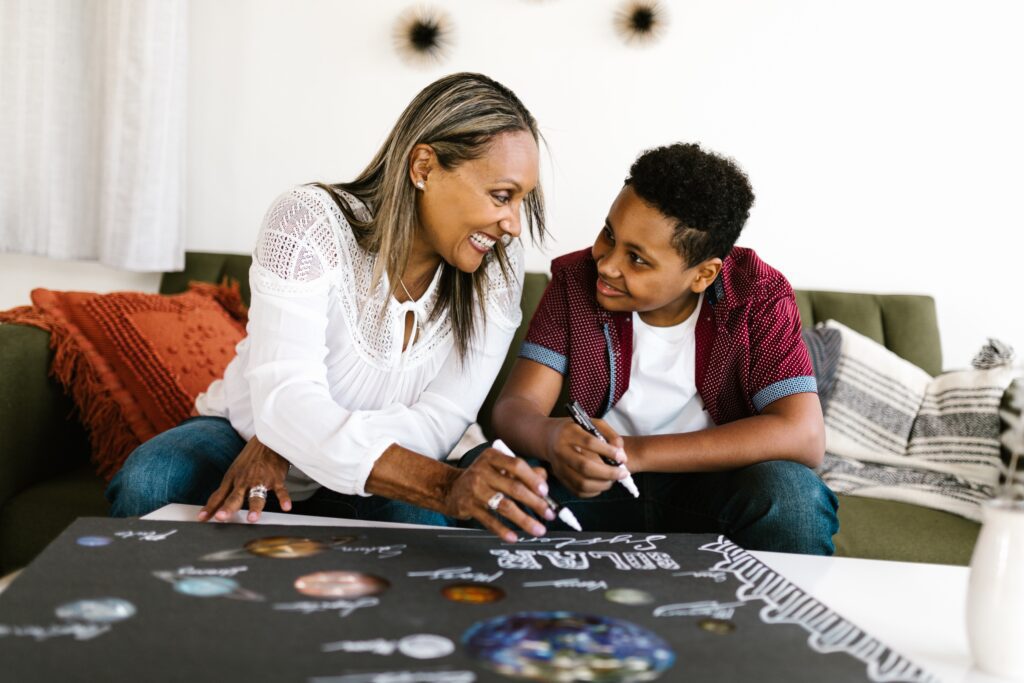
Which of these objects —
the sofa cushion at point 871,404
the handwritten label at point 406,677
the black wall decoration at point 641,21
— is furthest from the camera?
the black wall decoration at point 641,21

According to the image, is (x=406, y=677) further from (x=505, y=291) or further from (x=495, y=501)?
(x=505, y=291)

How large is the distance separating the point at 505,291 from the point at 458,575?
0.72 meters

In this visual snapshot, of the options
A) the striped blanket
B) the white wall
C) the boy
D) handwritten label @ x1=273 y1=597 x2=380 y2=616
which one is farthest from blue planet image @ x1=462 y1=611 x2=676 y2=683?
the white wall

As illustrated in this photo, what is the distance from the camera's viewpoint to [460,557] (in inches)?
37.4

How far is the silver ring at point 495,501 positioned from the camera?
0.99 metres

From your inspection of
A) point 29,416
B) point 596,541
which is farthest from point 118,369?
point 596,541

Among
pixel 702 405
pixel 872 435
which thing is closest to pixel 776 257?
pixel 872 435

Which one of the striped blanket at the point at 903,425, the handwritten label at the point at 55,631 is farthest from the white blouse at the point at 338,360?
the striped blanket at the point at 903,425

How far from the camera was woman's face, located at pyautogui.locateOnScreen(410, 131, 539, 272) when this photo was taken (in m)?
1.36

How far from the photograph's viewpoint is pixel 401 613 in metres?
0.77

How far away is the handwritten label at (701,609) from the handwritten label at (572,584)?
71 millimetres

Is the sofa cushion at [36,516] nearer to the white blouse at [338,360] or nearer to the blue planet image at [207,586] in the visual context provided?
the white blouse at [338,360]

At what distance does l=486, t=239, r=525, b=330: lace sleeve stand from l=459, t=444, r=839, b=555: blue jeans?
0.77 ft

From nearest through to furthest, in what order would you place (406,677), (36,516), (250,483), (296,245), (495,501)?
1. (406,677)
2. (495,501)
3. (250,483)
4. (296,245)
5. (36,516)
